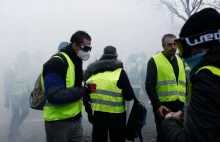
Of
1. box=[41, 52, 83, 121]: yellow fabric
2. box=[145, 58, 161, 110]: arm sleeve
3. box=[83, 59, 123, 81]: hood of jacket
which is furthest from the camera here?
box=[83, 59, 123, 81]: hood of jacket

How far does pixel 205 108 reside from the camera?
4.48 feet

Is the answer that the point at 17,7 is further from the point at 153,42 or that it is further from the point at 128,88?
the point at 128,88

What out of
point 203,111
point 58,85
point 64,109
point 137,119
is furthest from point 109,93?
point 203,111

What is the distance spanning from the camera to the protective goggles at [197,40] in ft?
4.92

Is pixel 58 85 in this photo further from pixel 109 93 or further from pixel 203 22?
pixel 203 22

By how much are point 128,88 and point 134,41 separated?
29119 mm

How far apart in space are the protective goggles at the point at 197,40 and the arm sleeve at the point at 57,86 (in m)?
1.75

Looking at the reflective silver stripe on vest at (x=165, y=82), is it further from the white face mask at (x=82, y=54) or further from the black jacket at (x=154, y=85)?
the white face mask at (x=82, y=54)


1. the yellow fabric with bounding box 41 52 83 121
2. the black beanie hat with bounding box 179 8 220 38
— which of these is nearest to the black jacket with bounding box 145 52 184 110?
the yellow fabric with bounding box 41 52 83 121

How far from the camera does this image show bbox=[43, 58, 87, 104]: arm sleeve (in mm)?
3061

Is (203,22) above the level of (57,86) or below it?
above

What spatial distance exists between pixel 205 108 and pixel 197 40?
0.36m

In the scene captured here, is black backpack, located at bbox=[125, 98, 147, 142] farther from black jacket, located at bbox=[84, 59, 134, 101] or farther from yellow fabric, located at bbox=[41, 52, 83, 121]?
yellow fabric, located at bbox=[41, 52, 83, 121]

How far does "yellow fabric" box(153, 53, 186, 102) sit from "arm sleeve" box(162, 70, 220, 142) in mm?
2527
